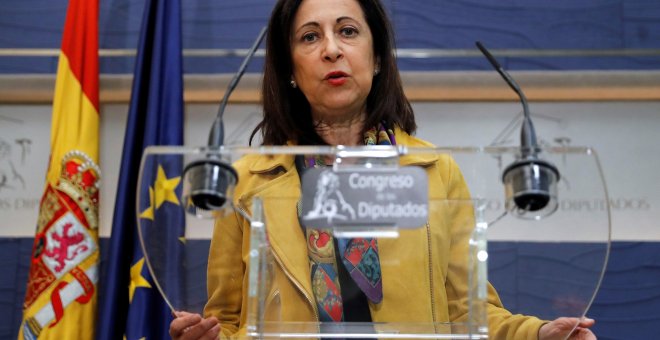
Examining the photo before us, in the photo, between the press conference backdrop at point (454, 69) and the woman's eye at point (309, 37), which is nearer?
the woman's eye at point (309, 37)

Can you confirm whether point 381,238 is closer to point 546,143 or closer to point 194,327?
point 194,327

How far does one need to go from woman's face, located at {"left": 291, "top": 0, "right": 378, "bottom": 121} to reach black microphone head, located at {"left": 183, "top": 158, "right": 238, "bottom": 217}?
655 mm

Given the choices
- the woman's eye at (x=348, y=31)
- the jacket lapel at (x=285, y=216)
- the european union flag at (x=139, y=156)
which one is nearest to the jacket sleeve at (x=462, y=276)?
the jacket lapel at (x=285, y=216)

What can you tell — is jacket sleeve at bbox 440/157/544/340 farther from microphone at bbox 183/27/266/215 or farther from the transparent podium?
microphone at bbox 183/27/266/215

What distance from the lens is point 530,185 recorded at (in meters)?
1.32

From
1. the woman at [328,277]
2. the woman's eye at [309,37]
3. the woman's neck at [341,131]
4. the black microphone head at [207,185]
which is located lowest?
the woman at [328,277]

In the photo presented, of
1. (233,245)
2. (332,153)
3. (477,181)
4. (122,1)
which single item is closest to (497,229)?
(477,181)

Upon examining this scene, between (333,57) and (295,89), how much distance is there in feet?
0.72

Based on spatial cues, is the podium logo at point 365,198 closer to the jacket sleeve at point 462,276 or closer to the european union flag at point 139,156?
the jacket sleeve at point 462,276

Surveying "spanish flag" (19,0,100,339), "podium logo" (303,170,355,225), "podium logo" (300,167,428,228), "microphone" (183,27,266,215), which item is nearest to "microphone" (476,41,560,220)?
"podium logo" (300,167,428,228)

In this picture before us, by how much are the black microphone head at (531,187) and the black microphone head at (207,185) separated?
0.44m

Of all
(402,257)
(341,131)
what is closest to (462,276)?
(402,257)

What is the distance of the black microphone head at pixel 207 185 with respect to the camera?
134cm

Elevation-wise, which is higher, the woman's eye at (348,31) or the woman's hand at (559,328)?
the woman's eye at (348,31)
